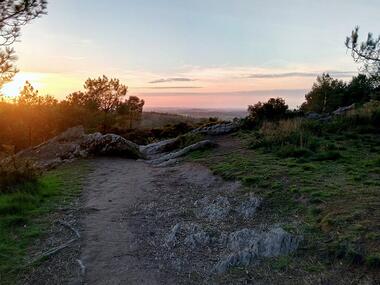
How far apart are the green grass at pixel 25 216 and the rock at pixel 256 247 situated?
2819 mm

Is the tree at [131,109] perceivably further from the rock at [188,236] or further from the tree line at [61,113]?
the rock at [188,236]

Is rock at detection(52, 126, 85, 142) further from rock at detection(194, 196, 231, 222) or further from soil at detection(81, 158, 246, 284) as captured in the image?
rock at detection(194, 196, 231, 222)

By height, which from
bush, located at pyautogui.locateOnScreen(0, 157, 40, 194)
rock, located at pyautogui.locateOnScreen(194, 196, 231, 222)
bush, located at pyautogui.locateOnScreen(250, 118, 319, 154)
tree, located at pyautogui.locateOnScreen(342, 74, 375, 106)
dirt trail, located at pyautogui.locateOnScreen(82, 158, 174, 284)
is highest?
tree, located at pyautogui.locateOnScreen(342, 74, 375, 106)

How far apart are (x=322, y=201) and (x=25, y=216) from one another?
534 centimetres

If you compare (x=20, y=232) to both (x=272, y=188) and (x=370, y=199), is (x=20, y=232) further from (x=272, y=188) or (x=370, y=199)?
(x=370, y=199)

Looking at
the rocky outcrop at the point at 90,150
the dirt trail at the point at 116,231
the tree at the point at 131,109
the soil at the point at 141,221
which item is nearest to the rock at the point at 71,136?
the rocky outcrop at the point at 90,150

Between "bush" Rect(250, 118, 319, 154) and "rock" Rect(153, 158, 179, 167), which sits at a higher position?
"bush" Rect(250, 118, 319, 154)

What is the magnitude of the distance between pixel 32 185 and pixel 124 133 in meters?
16.2

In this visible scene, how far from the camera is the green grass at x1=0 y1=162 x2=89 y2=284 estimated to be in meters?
5.96

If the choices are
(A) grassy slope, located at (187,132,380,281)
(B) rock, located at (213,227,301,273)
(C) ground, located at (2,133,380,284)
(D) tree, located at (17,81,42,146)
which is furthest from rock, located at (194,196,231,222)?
(D) tree, located at (17,81,42,146)

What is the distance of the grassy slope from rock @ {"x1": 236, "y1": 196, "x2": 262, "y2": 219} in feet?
0.62

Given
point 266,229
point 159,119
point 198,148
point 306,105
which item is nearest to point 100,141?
point 198,148

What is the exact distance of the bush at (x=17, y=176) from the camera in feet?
30.8

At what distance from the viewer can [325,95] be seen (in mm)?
34344
